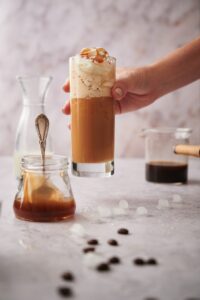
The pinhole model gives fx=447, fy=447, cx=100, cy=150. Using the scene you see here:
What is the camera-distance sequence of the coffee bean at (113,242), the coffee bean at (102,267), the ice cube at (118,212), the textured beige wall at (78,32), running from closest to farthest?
the coffee bean at (102,267), the coffee bean at (113,242), the ice cube at (118,212), the textured beige wall at (78,32)

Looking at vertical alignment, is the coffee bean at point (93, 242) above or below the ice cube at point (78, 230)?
below

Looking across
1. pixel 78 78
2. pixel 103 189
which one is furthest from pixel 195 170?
pixel 78 78

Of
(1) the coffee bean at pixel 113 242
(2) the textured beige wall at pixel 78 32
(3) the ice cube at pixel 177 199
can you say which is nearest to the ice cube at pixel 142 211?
(3) the ice cube at pixel 177 199

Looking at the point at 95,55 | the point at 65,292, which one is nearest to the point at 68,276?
the point at 65,292

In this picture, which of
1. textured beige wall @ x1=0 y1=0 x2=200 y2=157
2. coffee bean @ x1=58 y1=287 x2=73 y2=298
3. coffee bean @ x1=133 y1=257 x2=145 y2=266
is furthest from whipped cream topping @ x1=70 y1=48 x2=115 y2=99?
textured beige wall @ x1=0 y1=0 x2=200 y2=157

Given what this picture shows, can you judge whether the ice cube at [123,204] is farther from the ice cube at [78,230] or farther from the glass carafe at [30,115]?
the glass carafe at [30,115]

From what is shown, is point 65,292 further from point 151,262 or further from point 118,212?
point 118,212

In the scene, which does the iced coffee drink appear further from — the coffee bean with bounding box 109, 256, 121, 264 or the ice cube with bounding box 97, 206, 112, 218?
the coffee bean with bounding box 109, 256, 121, 264
